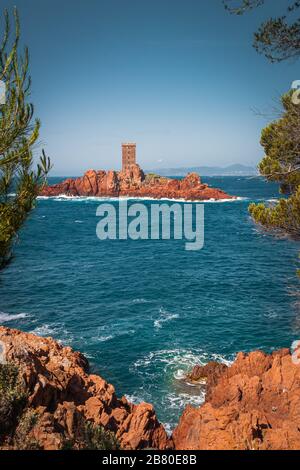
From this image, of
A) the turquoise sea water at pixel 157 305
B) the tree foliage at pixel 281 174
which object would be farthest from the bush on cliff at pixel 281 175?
the turquoise sea water at pixel 157 305

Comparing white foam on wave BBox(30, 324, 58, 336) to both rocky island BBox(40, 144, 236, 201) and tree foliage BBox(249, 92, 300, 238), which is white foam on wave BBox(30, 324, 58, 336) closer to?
tree foliage BBox(249, 92, 300, 238)

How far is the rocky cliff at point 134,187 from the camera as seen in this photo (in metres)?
143

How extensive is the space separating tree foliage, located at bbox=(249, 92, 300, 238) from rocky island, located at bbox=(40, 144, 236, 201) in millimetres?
122055

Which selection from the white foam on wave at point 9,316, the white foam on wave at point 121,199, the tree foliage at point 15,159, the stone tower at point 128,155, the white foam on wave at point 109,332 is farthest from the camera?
the stone tower at point 128,155

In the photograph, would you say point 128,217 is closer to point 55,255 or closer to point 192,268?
point 55,255

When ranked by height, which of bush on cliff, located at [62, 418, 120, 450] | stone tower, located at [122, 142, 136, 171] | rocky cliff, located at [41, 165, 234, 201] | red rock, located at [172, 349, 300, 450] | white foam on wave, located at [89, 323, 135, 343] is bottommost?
white foam on wave, located at [89, 323, 135, 343]

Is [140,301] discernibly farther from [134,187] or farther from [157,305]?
[134,187]

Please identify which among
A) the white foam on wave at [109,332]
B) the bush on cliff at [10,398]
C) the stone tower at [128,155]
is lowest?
the white foam on wave at [109,332]

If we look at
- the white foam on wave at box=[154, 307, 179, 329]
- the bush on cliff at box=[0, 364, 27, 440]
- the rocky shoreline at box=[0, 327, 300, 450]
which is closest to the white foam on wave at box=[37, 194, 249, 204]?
the white foam on wave at box=[154, 307, 179, 329]

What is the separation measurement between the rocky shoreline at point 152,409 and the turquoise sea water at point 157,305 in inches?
160

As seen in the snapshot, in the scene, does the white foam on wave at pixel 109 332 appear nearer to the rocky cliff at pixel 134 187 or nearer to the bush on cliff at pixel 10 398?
the bush on cliff at pixel 10 398

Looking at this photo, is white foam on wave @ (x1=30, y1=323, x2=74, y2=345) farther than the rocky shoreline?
Yes

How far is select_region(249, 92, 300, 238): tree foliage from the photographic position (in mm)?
15812
